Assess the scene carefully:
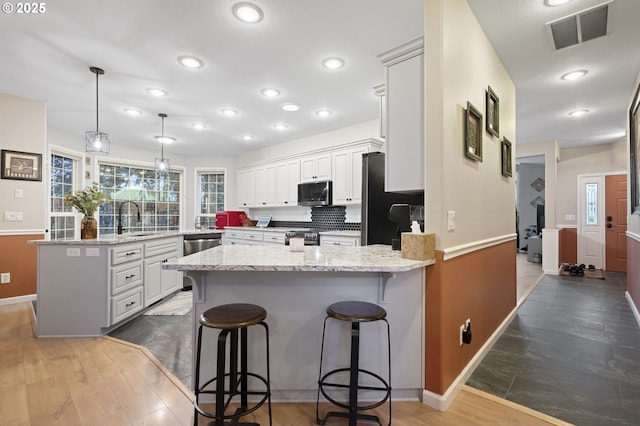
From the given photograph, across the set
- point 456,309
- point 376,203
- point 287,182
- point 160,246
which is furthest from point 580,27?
point 160,246

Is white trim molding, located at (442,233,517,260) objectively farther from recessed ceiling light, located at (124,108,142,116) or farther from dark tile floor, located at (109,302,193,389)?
recessed ceiling light, located at (124,108,142,116)

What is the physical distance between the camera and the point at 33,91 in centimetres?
359

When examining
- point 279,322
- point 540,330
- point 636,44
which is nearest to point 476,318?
point 540,330

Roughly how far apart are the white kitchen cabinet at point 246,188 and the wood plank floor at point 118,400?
13.0 feet

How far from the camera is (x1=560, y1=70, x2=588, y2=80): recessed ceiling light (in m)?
3.12

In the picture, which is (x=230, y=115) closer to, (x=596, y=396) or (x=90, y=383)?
(x=90, y=383)

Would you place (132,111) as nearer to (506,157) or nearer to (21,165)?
(21,165)

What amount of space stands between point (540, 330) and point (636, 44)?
2702mm

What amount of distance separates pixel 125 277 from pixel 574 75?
518 centimetres

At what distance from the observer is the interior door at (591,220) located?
6.18 metres

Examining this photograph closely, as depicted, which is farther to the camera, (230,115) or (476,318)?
(230,115)

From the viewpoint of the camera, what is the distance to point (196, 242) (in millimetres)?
4820

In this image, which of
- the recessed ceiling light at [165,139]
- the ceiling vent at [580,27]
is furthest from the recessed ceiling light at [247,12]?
→ the recessed ceiling light at [165,139]

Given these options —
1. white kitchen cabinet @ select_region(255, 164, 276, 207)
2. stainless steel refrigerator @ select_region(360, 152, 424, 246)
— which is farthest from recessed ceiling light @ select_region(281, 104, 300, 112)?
white kitchen cabinet @ select_region(255, 164, 276, 207)
